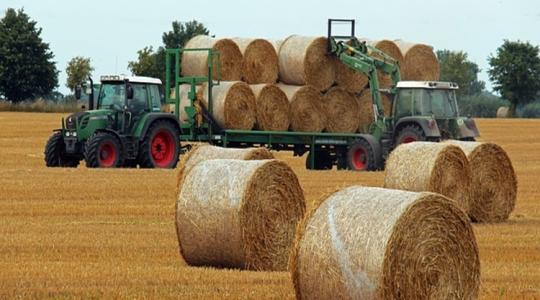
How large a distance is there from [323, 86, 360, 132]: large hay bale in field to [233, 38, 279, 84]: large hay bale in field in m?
1.56

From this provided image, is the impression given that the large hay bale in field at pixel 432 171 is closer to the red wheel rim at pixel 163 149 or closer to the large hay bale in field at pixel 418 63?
the red wheel rim at pixel 163 149

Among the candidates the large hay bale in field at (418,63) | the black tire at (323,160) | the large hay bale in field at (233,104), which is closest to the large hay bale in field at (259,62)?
the large hay bale in field at (233,104)

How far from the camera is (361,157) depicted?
31422 mm

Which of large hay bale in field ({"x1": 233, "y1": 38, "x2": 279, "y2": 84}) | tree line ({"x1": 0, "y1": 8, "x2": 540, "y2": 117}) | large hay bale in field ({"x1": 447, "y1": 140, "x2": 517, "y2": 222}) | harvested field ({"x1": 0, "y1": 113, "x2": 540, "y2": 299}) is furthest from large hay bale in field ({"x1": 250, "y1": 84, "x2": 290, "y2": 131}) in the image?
tree line ({"x1": 0, "y1": 8, "x2": 540, "y2": 117})

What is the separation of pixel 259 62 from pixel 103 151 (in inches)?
162

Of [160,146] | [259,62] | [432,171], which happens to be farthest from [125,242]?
[259,62]

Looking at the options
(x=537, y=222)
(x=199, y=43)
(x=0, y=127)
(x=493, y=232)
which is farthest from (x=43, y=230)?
(x=0, y=127)

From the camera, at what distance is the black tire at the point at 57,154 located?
30.2 meters

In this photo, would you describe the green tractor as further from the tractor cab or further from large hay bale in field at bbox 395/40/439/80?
large hay bale in field at bbox 395/40/439/80

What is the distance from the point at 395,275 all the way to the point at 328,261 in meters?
0.56

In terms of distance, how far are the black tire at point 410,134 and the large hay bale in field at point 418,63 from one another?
9.97ft

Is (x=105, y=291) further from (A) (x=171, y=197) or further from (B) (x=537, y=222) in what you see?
(A) (x=171, y=197)

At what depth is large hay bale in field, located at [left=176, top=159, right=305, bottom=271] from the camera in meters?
13.7

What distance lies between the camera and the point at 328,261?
10609mm
